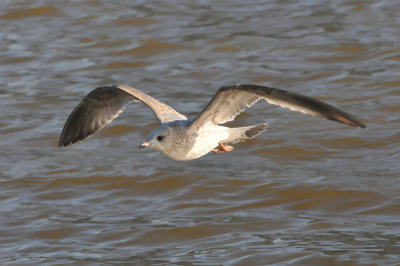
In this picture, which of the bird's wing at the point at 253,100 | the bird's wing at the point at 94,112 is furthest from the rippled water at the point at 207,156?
the bird's wing at the point at 253,100

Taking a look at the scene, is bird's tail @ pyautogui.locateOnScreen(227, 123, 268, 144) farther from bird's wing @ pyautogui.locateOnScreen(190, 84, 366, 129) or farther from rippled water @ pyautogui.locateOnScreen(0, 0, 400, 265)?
rippled water @ pyautogui.locateOnScreen(0, 0, 400, 265)

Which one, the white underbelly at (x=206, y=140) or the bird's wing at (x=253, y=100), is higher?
the bird's wing at (x=253, y=100)

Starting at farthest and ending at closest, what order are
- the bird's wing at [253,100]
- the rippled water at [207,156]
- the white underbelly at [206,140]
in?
the rippled water at [207,156] < the white underbelly at [206,140] < the bird's wing at [253,100]

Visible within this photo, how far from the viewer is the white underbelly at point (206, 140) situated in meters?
7.67

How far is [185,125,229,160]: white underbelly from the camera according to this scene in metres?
7.67

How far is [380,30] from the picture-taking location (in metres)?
14.0

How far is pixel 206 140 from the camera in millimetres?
7676

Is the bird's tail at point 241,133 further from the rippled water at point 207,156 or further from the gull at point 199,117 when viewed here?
the rippled water at point 207,156

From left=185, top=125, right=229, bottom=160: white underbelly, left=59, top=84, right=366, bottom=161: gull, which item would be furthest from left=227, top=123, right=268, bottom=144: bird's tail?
left=185, top=125, right=229, bottom=160: white underbelly

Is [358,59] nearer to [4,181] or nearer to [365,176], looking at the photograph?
[365,176]

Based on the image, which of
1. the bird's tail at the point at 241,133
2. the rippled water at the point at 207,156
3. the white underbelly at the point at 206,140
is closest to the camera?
the white underbelly at the point at 206,140

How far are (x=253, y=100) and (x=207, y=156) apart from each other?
345 cm

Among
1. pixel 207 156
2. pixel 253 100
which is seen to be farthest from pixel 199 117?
pixel 207 156

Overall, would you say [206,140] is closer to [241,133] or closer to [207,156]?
[241,133]
